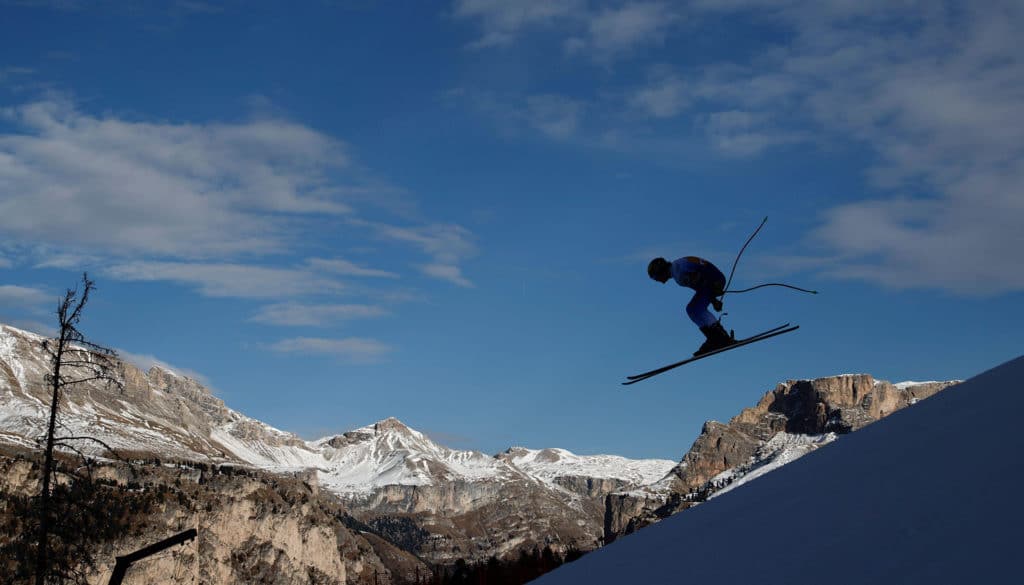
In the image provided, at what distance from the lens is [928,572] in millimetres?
5695

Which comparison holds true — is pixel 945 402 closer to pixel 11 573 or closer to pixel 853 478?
pixel 853 478

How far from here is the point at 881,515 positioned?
6.91 metres

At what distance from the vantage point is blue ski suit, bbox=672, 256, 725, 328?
52.5 ft

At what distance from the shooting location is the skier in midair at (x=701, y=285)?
16016 mm

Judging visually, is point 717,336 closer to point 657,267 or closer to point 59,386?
point 657,267

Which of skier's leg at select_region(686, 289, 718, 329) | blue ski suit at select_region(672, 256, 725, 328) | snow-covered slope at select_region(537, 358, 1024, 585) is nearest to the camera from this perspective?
snow-covered slope at select_region(537, 358, 1024, 585)

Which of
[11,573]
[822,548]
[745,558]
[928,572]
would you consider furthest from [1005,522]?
[11,573]

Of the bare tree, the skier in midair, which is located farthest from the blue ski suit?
the bare tree

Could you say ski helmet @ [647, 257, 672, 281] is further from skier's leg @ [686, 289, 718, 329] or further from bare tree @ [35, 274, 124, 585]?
bare tree @ [35, 274, 124, 585]

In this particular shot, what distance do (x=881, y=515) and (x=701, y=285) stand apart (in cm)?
957

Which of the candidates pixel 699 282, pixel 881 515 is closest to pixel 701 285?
pixel 699 282

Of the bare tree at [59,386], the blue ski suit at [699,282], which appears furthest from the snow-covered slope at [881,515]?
the bare tree at [59,386]

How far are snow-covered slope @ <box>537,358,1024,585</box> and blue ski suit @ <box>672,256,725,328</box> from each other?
5832 millimetres

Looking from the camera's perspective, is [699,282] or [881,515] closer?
[881,515]
